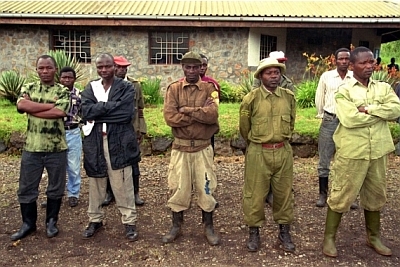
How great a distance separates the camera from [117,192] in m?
4.25

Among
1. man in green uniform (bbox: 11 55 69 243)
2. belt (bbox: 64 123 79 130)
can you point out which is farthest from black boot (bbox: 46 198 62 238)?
belt (bbox: 64 123 79 130)

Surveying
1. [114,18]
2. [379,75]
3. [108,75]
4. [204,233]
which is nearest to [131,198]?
[204,233]

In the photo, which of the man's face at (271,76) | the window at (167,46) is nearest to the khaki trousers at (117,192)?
the man's face at (271,76)

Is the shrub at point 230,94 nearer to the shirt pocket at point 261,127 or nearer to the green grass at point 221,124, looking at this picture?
the green grass at point 221,124

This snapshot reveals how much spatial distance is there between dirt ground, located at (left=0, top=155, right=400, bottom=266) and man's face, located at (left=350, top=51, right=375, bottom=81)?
5.52ft

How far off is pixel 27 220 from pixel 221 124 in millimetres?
4615

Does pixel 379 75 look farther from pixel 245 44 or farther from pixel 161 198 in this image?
pixel 161 198

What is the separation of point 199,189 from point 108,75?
144 centimetres

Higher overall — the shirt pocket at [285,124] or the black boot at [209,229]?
the shirt pocket at [285,124]

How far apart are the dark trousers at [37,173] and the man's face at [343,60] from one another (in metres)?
3.32

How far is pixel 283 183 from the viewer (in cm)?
400

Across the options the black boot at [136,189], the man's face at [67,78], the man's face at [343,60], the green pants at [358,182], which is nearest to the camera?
the green pants at [358,182]

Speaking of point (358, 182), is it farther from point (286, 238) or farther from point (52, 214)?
point (52, 214)

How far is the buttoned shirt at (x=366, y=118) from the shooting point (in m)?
3.70
